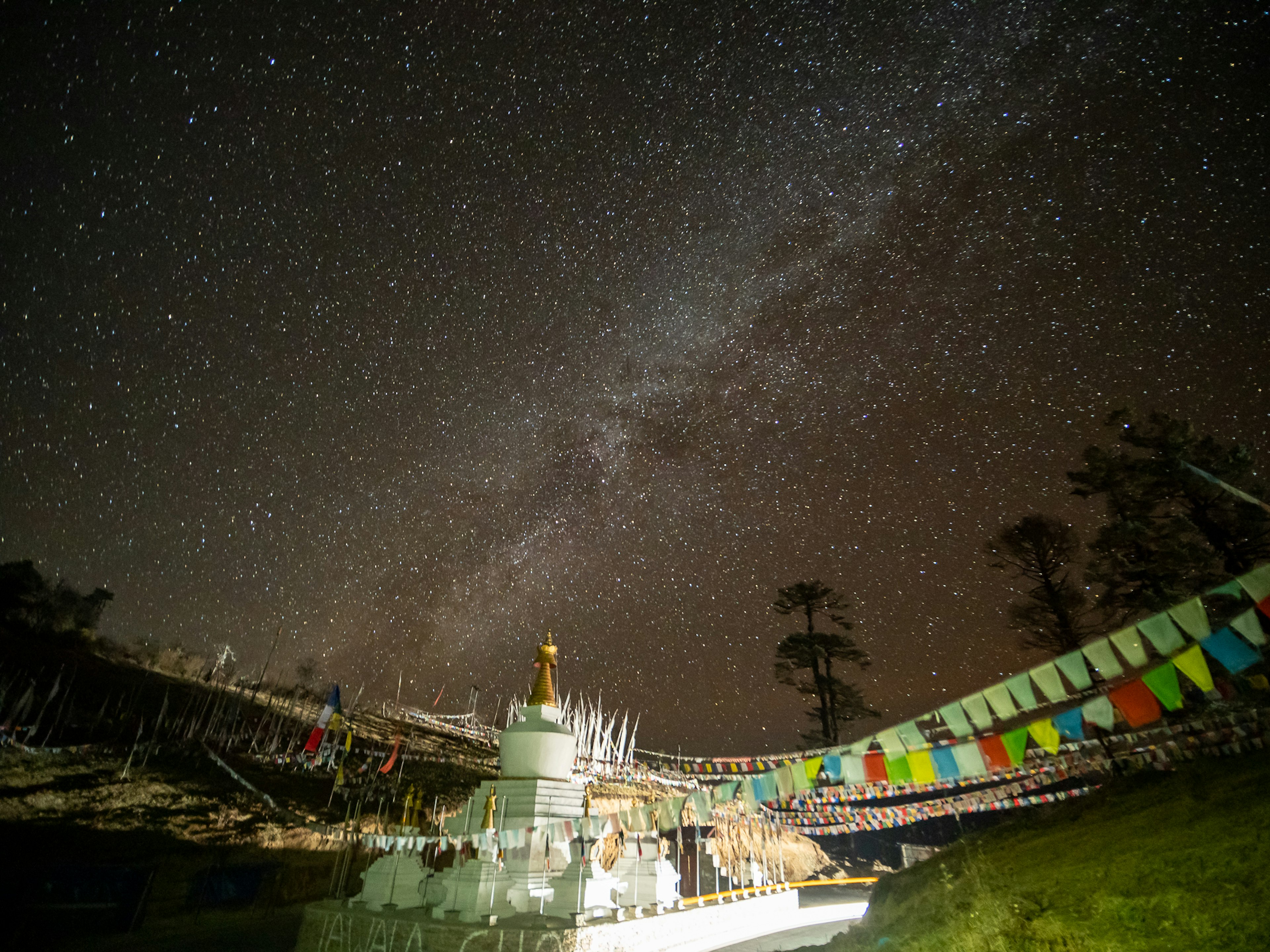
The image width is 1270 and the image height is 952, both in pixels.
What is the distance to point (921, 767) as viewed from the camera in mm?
9734

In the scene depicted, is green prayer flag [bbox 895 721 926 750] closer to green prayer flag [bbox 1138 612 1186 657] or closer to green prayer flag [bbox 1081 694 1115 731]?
green prayer flag [bbox 1081 694 1115 731]

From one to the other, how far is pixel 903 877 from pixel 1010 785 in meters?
6.34

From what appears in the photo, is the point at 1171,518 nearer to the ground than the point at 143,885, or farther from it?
farther from it

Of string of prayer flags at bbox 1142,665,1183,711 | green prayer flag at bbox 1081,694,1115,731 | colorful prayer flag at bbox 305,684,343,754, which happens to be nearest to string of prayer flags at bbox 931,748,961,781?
green prayer flag at bbox 1081,694,1115,731

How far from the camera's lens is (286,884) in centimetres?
2566

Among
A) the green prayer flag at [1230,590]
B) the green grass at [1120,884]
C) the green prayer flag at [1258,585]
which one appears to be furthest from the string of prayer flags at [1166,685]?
the green grass at [1120,884]

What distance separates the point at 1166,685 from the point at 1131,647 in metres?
0.58

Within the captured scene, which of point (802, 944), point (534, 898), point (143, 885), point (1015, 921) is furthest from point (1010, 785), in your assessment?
point (143, 885)

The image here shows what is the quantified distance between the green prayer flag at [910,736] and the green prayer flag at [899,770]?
0.33 metres

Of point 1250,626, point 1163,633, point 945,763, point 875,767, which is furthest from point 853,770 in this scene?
point 1250,626

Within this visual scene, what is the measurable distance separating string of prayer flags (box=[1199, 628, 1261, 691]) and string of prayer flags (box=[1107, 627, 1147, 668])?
0.76 meters

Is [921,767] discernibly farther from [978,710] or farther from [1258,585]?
[1258,585]

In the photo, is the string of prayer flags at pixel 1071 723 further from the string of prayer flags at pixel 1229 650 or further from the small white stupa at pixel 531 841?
the small white stupa at pixel 531 841

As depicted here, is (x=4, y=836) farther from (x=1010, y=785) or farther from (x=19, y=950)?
(x=1010, y=785)
